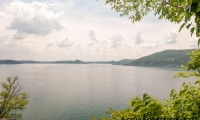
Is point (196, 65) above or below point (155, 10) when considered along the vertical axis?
below

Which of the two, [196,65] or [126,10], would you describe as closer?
[126,10]

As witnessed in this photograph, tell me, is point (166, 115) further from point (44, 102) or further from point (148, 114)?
point (44, 102)

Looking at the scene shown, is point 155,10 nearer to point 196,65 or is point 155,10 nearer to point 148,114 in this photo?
point 196,65

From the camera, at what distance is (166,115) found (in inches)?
160

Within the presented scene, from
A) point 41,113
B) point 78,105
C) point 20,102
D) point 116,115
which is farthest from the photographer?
point 78,105

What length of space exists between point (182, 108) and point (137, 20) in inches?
223

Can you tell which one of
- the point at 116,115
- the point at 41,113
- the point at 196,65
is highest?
the point at 196,65

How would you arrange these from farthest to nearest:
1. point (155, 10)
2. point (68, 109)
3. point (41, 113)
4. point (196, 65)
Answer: point (68, 109)
point (41, 113)
point (196, 65)
point (155, 10)

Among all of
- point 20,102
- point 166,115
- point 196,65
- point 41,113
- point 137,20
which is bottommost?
point 41,113

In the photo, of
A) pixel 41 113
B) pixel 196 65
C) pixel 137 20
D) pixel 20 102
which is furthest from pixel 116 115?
pixel 41 113

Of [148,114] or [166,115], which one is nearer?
[148,114]

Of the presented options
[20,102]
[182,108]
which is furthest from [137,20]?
[20,102]

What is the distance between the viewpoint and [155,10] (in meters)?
7.60

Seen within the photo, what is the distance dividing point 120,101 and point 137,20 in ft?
214
